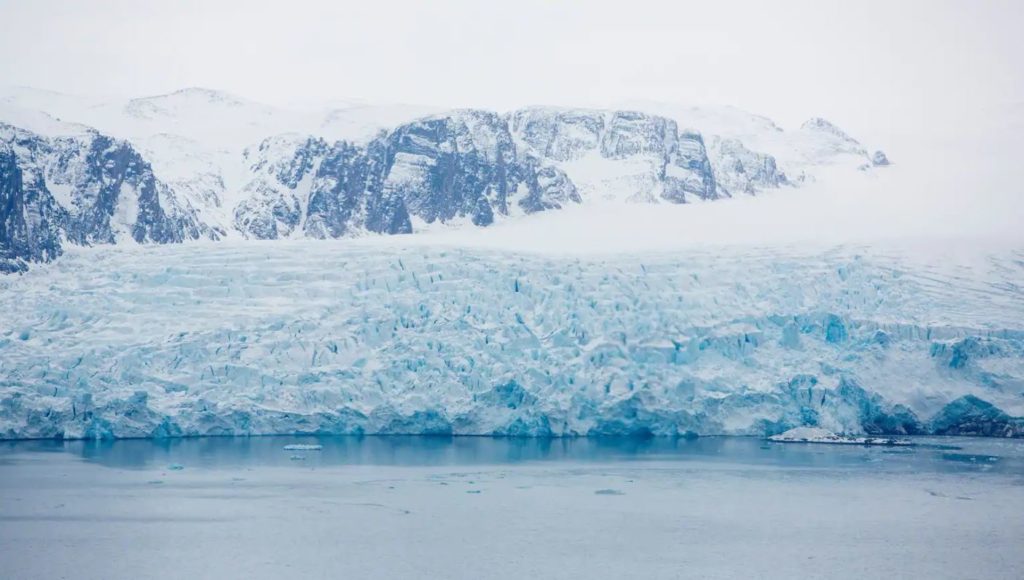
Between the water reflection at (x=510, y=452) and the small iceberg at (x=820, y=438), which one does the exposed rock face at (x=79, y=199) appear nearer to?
the water reflection at (x=510, y=452)

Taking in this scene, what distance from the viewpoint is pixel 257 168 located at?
42.3 metres

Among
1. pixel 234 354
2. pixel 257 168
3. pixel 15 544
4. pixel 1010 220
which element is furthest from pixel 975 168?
pixel 15 544

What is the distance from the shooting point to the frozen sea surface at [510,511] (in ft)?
58.1

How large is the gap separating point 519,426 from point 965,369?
10.4 meters

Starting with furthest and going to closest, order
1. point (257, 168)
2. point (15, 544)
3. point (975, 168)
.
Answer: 1. point (975, 168)
2. point (257, 168)
3. point (15, 544)

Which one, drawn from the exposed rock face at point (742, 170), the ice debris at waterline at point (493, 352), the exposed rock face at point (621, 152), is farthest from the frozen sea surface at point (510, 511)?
the exposed rock face at point (742, 170)

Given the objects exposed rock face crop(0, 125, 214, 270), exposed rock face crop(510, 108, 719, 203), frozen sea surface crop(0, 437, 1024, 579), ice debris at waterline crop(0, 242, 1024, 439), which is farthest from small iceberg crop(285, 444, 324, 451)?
exposed rock face crop(510, 108, 719, 203)

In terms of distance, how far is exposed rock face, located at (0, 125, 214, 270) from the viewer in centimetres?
3328

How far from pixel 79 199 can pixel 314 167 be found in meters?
8.46

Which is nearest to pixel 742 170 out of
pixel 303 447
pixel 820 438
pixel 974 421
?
pixel 974 421

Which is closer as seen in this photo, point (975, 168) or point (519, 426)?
point (519, 426)

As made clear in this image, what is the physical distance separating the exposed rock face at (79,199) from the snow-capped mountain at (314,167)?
0.13ft

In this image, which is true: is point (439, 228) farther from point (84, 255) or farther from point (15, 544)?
point (15, 544)

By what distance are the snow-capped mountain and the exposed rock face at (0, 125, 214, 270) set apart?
1.6 inches
